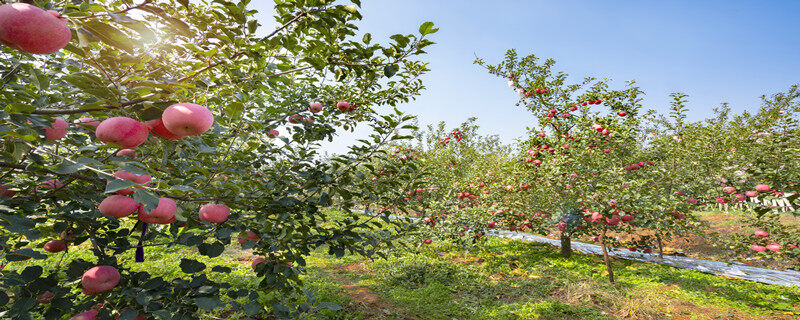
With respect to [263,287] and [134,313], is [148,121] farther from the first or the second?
[263,287]

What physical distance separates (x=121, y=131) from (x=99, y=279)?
123 centimetres

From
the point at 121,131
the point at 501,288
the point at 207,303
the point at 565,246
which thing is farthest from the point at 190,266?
the point at 565,246

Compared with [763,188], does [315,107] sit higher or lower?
higher

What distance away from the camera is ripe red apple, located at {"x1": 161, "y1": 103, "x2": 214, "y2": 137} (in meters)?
0.96

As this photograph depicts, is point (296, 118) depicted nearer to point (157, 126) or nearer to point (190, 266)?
point (190, 266)

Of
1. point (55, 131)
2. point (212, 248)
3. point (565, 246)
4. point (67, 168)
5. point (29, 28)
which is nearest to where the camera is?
point (29, 28)

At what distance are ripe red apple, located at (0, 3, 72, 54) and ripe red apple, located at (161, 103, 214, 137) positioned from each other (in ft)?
0.91

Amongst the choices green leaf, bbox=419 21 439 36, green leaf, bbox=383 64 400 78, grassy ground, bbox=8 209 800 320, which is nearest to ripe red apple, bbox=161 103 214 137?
green leaf, bbox=383 64 400 78

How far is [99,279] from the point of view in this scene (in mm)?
1637

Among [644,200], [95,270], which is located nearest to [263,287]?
[95,270]

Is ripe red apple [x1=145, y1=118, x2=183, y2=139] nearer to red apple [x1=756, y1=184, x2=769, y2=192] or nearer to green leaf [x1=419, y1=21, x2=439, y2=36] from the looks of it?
green leaf [x1=419, y1=21, x2=439, y2=36]

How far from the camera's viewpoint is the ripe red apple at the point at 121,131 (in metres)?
0.92

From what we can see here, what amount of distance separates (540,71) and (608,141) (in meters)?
2.04

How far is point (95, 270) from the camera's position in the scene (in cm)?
165
